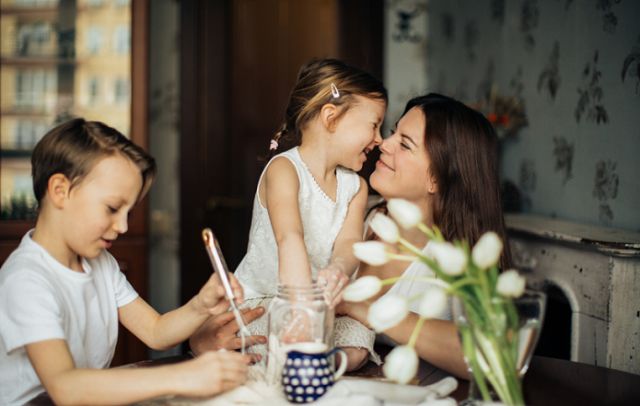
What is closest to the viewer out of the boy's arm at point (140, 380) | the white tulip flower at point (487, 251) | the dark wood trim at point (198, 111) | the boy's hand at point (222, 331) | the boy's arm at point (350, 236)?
the white tulip flower at point (487, 251)

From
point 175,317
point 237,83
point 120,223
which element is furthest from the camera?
point 237,83

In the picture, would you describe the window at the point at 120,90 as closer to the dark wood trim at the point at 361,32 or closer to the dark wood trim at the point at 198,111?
the dark wood trim at the point at 198,111

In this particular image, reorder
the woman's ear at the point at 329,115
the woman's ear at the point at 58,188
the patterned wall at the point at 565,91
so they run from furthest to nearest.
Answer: the patterned wall at the point at 565,91
the woman's ear at the point at 329,115
the woman's ear at the point at 58,188

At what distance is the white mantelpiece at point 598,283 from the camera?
1862 millimetres

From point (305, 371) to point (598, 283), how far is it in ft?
3.84

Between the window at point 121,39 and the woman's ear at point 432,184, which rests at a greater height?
the window at point 121,39

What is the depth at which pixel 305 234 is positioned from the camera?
6.00ft

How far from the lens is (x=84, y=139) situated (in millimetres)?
1250

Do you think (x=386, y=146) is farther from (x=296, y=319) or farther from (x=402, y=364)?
(x=402, y=364)

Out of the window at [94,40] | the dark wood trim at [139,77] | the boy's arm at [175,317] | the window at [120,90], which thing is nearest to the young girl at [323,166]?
the boy's arm at [175,317]

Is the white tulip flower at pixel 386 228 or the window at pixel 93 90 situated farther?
the window at pixel 93 90

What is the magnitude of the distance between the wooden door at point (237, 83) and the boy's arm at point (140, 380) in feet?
7.95

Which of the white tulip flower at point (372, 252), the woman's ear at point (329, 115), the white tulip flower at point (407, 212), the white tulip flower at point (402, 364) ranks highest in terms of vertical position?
the woman's ear at point (329, 115)

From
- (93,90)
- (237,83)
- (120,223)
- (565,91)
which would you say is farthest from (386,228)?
(237,83)
